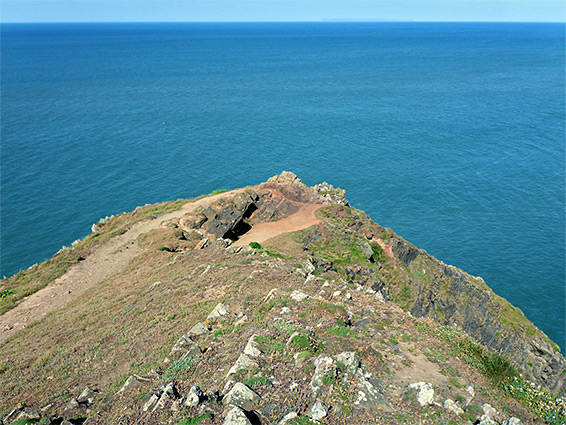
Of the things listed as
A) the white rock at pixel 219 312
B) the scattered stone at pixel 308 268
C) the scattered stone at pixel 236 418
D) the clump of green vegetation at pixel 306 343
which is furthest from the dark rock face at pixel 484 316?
the scattered stone at pixel 236 418

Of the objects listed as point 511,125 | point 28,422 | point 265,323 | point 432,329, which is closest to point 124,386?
point 28,422

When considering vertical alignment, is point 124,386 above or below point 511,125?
above

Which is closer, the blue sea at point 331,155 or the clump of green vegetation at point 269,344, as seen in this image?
the clump of green vegetation at point 269,344

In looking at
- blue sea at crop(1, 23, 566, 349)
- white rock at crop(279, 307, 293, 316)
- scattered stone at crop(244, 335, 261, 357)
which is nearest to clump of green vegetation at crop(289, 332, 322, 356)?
scattered stone at crop(244, 335, 261, 357)

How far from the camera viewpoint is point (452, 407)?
17766mm

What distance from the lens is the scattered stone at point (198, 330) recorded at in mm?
24281

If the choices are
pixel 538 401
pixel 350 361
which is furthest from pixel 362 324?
pixel 538 401

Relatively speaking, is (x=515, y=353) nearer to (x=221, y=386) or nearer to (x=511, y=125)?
(x=221, y=386)

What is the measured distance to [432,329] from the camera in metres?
24.9

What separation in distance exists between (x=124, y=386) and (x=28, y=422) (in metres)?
4.14

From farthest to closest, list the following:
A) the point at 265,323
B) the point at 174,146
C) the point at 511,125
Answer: the point at 511,125, the point at 174,146, the point at 265,323

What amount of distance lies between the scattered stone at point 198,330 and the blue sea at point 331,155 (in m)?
42.9

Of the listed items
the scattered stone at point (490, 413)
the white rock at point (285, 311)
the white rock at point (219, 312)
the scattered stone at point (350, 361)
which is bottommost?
the white rock at point (219, 312)

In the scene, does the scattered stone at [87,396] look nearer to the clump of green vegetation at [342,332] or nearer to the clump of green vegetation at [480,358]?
the clump of green vegetation at [342,332]
